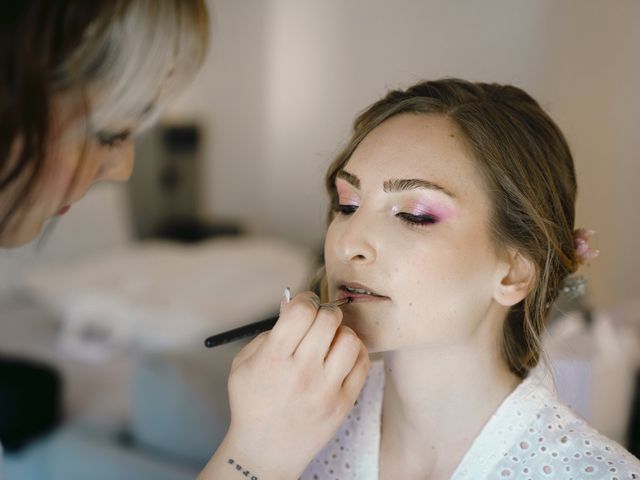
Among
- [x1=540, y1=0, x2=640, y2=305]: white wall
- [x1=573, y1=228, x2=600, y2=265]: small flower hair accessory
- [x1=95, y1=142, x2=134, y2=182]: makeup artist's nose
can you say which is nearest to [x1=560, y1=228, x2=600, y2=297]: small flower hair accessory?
[x1=573, y1=228, x2=600, y2=265]: small flower hair accessory

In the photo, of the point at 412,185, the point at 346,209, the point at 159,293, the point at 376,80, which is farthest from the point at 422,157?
the point at 376,80

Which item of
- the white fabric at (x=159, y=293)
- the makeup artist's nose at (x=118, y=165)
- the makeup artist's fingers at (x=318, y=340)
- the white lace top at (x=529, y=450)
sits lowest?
the white fabric at (x=159, y=293)

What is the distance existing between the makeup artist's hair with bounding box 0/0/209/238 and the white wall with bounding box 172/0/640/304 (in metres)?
1.64

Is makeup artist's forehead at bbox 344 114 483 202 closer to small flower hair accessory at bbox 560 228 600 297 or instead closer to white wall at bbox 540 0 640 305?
small flower hair accessory at bbox 560 228 600 297

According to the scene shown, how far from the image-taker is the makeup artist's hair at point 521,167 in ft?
3.05

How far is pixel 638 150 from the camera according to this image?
321 centimetres

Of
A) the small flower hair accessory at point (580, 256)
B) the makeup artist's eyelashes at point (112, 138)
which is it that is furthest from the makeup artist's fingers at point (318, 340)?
the small flower hair accessory at point (580, 256)

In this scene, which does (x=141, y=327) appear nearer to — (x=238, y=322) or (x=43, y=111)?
(x=238, y=322)

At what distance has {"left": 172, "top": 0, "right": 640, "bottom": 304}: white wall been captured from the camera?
309 centimetres

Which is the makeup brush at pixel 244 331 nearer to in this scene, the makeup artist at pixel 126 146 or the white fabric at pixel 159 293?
the makeup artist at pixel 126 146

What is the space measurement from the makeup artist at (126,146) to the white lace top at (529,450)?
0.23 metres

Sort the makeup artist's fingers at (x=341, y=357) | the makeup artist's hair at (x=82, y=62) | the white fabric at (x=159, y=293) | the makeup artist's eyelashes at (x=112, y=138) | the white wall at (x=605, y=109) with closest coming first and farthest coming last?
the makeup artist's hair at (x=82, y=62) → the makeup artist's eyelashes at (x=112, y=138) → the makeup artist's fingers at (x=341, y=357) → the white fabric at (x=159, y=293) → the white wall at (x=605, y=109)

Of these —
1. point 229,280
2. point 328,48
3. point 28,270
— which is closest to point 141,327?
point 229,280

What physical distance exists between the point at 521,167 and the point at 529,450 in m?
0.40
